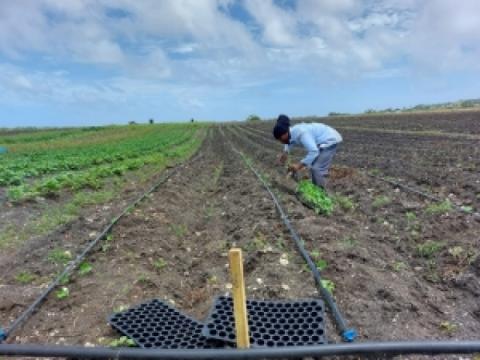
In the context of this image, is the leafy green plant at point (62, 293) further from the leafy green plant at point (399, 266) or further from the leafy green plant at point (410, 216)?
the leafy green plant at point (410, 216)

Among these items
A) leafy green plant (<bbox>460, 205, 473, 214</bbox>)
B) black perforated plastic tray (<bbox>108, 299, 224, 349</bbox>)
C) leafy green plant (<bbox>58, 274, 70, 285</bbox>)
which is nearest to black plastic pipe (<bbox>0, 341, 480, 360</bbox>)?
black perforated plastic tray (<bbox>108, 299, 224, 349</bbox>)

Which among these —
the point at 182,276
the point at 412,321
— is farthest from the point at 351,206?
the point at 412,321

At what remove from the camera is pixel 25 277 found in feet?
19.4

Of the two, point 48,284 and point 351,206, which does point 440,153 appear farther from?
point 48,284

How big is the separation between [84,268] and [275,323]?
3.19 meters

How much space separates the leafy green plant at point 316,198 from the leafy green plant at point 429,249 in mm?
2105

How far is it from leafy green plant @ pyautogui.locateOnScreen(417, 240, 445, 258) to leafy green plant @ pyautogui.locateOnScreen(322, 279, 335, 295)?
1749 mm

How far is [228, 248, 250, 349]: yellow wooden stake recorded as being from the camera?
118 inches

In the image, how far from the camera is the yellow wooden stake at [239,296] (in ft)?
9.80

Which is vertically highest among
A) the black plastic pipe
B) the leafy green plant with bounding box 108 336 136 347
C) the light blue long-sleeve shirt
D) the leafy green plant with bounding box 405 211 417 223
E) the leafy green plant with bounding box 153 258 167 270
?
the light blue long-sleeve shirt

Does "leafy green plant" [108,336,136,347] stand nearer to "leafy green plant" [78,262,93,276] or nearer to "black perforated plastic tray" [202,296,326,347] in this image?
"black perforated plastic tray" [202,296,326,347]

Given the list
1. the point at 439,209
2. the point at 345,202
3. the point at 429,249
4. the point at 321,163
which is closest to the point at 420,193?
the point at 439,209

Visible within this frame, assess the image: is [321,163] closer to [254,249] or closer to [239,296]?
[254,249]

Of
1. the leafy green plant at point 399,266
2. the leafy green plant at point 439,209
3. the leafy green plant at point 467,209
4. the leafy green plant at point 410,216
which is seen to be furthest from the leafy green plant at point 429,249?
the leafy green plant at point 467,209
